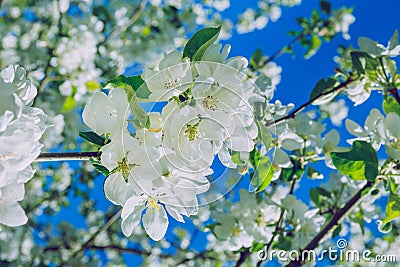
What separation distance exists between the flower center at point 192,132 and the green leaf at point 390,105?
666 mm

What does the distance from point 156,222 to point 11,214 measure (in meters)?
0.23

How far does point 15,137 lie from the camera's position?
1.96 ft

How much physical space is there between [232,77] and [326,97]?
0.67 meters

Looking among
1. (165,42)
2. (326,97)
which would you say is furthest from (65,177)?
(326,97)

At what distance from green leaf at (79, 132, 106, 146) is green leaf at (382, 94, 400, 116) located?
2.45ft

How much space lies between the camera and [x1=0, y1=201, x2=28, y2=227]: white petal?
0.67 metres

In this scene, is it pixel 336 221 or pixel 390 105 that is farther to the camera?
pixel 336 221

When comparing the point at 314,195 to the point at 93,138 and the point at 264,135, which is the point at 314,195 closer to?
the point at 264,135

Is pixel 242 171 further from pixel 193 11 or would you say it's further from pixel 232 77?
pixel 193 11

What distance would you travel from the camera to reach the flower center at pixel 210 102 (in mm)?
689

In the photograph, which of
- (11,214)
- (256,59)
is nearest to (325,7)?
(256,59)

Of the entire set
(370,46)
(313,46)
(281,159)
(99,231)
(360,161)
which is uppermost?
(313,46)

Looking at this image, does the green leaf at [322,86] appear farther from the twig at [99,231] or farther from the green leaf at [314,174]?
the twig at [99,231]

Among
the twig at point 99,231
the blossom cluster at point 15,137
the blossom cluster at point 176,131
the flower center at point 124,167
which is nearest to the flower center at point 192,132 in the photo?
the blossom cluster at point 176,131
